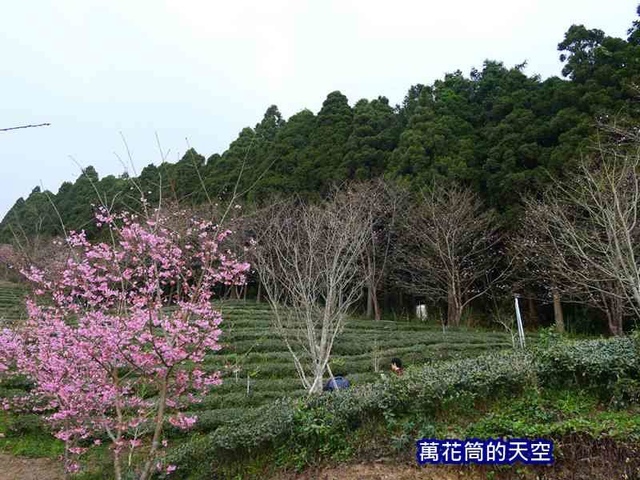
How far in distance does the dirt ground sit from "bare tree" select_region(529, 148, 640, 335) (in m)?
8.93

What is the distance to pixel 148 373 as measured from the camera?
450cm

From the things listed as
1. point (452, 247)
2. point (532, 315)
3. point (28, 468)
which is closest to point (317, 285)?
point (28, 468)

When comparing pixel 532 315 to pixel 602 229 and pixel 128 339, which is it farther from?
pixel 128 339

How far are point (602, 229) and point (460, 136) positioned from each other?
1072 cm

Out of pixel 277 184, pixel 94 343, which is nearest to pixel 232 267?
pixel 94 343

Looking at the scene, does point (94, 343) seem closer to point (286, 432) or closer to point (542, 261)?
point (286, 432)

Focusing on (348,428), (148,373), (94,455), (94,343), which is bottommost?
(94,455)

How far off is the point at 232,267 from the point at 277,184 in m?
16.3

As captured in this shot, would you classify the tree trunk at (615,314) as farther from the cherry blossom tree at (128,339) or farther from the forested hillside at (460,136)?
the cherry blossom tree at (128,339)

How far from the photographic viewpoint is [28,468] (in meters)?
7.61

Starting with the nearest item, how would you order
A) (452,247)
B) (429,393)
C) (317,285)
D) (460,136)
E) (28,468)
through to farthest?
(429,393) < (28,468) < (317,285) < (452,247) < (460,136)

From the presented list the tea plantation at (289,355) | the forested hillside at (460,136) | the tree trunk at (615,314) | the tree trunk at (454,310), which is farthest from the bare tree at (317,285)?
the tree trunk at (615,314)

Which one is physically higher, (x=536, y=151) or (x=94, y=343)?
(x=536, y=151)

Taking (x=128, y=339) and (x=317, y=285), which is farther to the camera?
(x=317, y=285)
